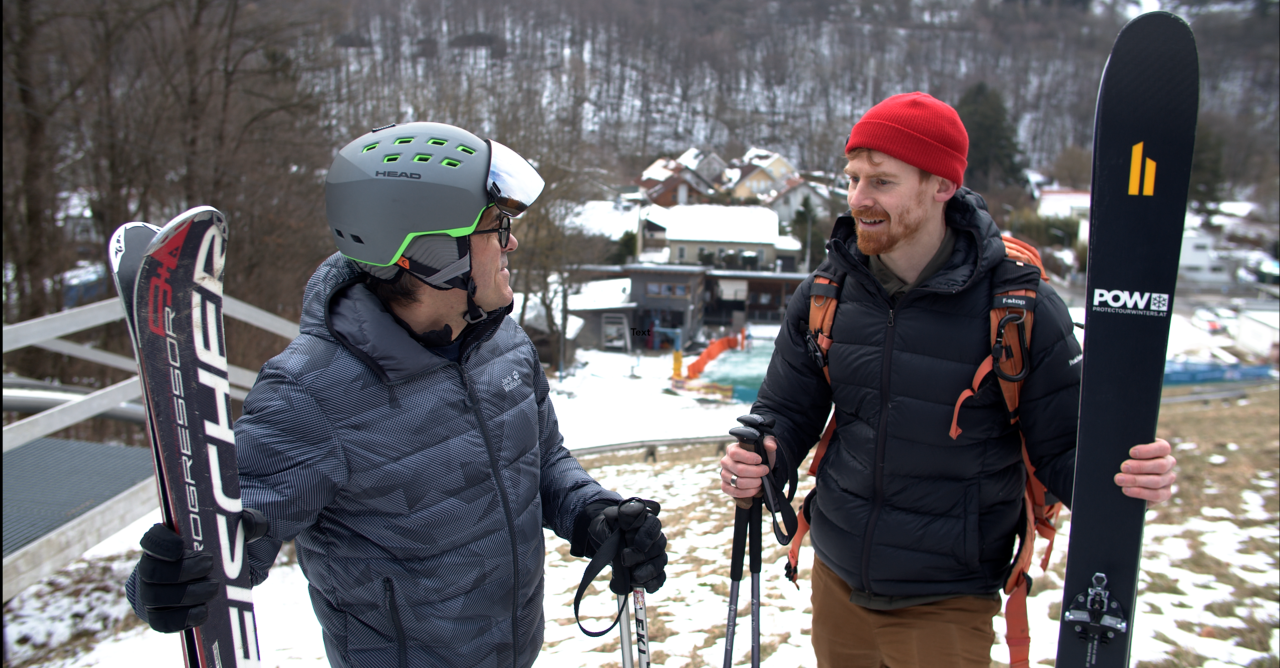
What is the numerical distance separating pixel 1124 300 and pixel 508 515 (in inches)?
61.6

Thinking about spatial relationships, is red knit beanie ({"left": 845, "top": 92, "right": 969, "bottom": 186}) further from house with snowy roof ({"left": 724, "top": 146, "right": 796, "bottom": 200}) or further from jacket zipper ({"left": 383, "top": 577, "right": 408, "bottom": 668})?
house with snowy roof ({"left": 724, "top": 146, "right": 796, "bottom": 200})

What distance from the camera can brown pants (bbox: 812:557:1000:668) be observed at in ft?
5.58

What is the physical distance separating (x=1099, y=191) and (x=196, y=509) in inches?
82.4

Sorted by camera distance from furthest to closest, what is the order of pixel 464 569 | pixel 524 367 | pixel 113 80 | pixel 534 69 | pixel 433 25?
pixel 433 25
pixel 534 69
pixel 113 80
pixel 524 367
pixel 464 569

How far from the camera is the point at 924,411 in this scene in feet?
5.50

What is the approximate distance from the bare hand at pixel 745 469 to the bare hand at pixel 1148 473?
0.79 metres

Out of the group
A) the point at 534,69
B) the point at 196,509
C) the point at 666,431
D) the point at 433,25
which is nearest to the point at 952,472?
the point at 196,509

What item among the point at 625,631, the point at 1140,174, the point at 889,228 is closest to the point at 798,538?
the point at 625,631

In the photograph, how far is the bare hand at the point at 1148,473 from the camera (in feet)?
4.82

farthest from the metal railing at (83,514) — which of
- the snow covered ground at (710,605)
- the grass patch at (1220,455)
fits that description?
the grass patch at (1220,455)

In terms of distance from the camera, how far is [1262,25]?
43.6 metres

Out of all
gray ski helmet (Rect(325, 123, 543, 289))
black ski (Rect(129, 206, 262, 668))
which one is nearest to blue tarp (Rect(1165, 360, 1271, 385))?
gray ski helmet (Rect(325, 123, 543, 289))

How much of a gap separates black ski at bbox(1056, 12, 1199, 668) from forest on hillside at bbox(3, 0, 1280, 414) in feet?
19.6

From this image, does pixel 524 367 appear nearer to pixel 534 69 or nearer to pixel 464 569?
pixel 464 569
